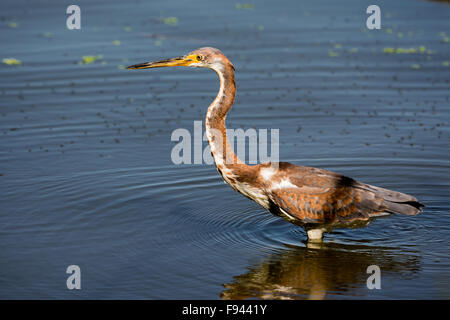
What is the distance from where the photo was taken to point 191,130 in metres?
14.5

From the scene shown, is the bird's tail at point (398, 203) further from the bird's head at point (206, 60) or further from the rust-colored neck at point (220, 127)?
the bird's head at point (206, 60)

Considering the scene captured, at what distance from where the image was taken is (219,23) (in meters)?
21.9

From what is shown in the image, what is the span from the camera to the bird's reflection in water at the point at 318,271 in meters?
8.49

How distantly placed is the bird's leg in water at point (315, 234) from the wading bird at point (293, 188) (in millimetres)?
171

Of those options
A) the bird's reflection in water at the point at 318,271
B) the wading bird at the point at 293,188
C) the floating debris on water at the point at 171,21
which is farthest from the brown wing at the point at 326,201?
the floating debris on water at the point at 171,21

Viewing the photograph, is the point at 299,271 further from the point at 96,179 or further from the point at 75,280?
the point at 96,179

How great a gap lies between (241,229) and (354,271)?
196 centimetres

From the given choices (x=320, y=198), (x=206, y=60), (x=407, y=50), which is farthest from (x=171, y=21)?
(x=320, y=198)

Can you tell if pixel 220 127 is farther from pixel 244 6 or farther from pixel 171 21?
pixel 244 6

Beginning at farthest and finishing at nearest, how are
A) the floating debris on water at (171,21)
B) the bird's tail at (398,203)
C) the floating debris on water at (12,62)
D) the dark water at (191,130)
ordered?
the floating debris on water at (171,21) < the floating debris on water at (12,62) < the bird's tail at (398,203) < the dark water at (191,130)

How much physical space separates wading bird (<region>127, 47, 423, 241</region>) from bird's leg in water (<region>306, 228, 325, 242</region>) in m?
0.17

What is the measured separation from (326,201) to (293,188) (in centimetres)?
49

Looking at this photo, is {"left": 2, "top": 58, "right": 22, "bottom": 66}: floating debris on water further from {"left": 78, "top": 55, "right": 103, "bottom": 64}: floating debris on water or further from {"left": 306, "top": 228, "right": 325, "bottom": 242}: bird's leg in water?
{"left": 306, "top": 228, "right": 325, "bottom": 242}: bird's leg in water

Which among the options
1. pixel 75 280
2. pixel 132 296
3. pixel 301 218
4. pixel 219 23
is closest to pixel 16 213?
pixel 75 280
